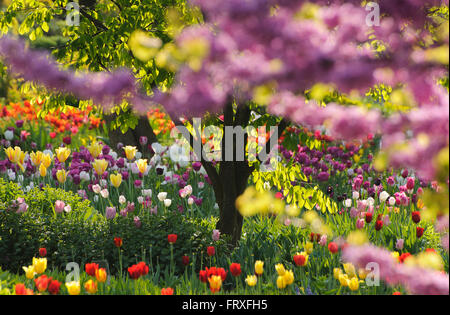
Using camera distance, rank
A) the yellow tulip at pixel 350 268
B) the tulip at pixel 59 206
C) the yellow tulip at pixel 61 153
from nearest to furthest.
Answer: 1. the yellow tulip at pixel 350 268
2. the tulip at pixel 59 206
3. the yellow tulip at pixel 61 153

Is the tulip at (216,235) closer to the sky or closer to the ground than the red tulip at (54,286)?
closer to the sky

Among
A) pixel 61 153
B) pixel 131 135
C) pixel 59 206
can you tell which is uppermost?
pixel 131 135

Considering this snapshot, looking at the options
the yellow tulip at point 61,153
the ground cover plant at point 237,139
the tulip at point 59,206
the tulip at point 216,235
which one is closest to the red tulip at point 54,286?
the ground cover plant at point 237,139

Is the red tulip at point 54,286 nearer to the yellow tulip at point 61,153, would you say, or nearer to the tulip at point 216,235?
the tulip at point 216,235

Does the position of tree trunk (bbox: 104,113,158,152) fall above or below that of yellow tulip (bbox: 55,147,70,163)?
above

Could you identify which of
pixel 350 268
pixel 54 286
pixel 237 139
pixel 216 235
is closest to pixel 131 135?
pixel 237 139

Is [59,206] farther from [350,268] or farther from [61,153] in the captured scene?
[350,268]

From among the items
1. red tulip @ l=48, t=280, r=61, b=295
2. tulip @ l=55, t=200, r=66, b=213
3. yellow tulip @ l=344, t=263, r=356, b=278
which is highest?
tulip @ l=55, t=200, r=66, b=213

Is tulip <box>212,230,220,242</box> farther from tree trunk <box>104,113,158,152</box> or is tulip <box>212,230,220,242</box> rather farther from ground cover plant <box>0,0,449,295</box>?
tree trunk <box>104,113,158,152</box>

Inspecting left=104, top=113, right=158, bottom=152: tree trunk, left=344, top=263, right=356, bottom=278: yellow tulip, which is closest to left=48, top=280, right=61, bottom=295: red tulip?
left=344, top=263, right=356, bottom=278: yellow tulip

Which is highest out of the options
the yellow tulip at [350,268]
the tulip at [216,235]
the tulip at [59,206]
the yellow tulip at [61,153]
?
the yellow tulip at [61,153]
